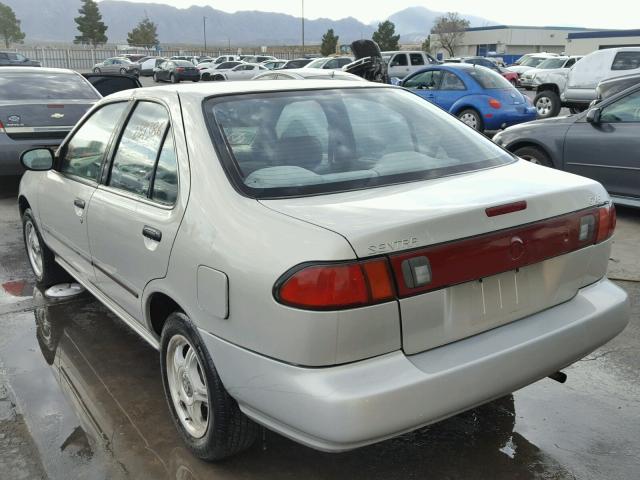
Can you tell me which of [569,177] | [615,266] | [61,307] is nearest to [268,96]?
[569,177]

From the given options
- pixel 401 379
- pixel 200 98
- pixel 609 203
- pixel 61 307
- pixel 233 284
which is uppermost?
pixel 200 98

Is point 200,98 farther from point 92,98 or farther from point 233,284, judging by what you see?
point 92,98

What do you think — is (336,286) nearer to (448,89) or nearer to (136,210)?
(136,210)

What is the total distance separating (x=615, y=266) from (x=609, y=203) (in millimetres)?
2707

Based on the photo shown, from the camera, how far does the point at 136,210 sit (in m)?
2.93

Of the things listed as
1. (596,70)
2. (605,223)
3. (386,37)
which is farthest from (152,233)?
(386,37)

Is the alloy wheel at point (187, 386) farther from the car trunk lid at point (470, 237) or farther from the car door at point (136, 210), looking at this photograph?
the car trunk lid at point (470, 237)

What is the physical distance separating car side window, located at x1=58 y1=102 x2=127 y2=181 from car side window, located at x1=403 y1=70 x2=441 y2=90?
10458 mm

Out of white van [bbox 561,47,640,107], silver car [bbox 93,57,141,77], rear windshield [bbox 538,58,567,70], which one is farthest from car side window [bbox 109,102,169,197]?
silver car [bbox 93,57,141,77]

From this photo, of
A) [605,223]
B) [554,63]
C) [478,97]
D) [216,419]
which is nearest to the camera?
[216,419]

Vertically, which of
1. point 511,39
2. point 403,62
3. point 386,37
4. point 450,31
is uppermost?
point 450,31

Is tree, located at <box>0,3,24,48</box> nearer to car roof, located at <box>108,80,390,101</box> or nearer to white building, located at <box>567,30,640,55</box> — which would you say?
white building, located at <box>567,30,640,55</box>

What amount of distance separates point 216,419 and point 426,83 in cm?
1212

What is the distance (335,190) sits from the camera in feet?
8.20
